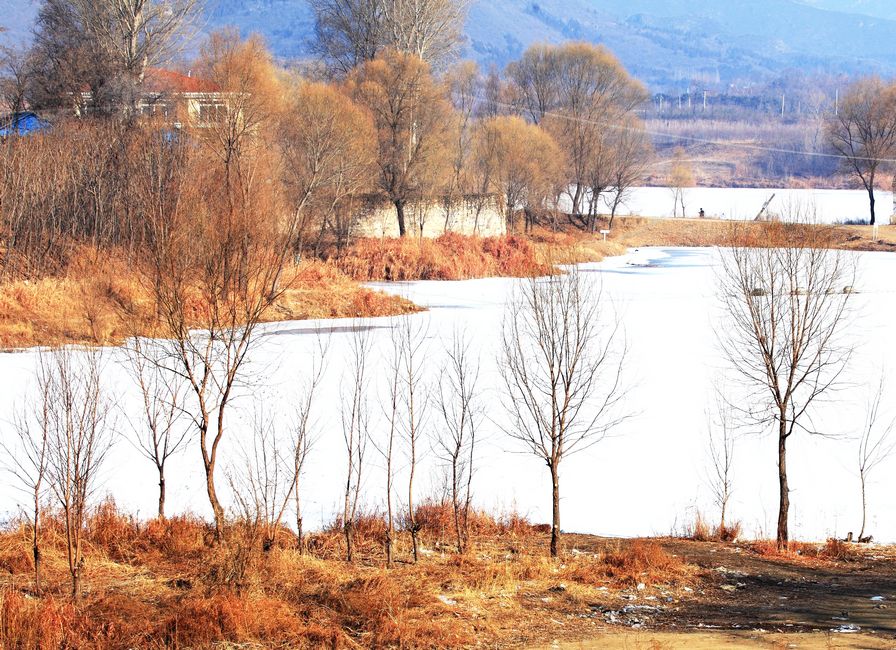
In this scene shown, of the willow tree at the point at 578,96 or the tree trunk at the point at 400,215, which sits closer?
the tree trunk at the point at 400,215

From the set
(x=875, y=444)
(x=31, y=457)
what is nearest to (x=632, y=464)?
(x=875, y=444)

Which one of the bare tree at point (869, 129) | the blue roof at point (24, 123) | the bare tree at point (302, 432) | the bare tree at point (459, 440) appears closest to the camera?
the bare tree at point (302, 432)

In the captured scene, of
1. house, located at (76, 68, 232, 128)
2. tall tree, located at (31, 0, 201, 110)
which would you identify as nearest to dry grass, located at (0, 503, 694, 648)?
house, located at (76, 68, 232, 128)

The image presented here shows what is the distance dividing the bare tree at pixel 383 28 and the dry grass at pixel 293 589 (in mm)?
44612

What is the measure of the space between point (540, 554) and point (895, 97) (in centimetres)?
6800

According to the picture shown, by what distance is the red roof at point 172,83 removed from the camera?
41062 millimetres

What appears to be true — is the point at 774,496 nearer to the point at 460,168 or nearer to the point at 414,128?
the point at 414,128

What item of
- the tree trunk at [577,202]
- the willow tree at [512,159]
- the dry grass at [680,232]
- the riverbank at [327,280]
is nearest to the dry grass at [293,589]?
the riverbank at [327,280]

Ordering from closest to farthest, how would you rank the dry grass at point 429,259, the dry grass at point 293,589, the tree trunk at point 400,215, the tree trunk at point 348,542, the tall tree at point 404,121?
the dry grass at point 293,589
the tree trunk at point 348,542
the dry grass at point 429,259
the tall tree at point 404,121
the tree trunk at point 400,215

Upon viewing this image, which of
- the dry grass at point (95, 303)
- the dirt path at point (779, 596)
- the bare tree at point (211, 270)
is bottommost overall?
the dirt path at point (779, 596)

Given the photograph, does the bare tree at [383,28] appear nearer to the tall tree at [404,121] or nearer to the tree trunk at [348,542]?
the tall tree at [404,121]

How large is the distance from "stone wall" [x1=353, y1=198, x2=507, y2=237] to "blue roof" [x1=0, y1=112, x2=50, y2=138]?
50.9 feet

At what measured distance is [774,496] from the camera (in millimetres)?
15945

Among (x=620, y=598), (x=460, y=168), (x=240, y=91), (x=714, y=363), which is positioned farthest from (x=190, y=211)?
(x=460, y=168)
